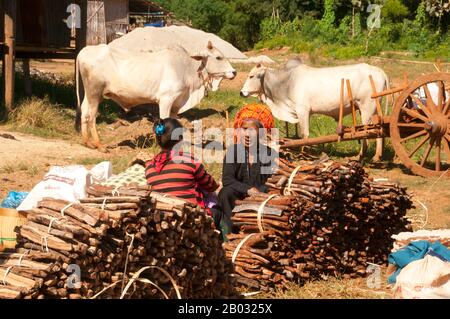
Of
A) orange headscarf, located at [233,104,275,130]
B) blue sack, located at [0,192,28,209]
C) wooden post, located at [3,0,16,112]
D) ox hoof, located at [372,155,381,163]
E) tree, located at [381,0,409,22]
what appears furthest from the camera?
tree, located at [381,0,409,22]

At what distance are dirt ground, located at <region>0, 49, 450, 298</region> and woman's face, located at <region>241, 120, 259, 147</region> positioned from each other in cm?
149

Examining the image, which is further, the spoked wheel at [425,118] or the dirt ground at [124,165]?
the spoked wheel at [425,118]

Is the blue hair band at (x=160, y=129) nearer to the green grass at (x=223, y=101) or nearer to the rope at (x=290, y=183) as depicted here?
the rope at (x=290, y=183)

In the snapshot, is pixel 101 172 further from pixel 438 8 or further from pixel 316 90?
pixel 438 8

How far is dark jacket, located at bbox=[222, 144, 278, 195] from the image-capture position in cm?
757

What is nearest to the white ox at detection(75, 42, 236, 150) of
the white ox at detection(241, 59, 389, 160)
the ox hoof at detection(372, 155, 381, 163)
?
the white ox at detection(241, 59, 389, 160)

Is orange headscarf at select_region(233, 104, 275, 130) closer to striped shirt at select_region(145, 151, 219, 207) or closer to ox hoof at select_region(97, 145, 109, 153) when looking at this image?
striped shirt at select_region(145, 151, 219, 207)

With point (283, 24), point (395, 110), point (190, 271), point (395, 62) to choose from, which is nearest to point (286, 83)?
point (395, 110)

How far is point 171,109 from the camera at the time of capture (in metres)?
14.7

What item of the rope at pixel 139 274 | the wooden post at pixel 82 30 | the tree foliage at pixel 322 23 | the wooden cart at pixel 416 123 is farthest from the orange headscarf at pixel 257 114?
the tree foliage at pixel 322 23

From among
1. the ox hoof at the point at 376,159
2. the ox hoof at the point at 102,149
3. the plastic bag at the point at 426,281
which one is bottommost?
the ox hoof at the point at 102,149

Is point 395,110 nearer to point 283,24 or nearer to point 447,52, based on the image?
point 447,52

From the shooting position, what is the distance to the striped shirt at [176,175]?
6.51m

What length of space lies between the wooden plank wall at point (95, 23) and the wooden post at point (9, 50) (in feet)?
72.6
